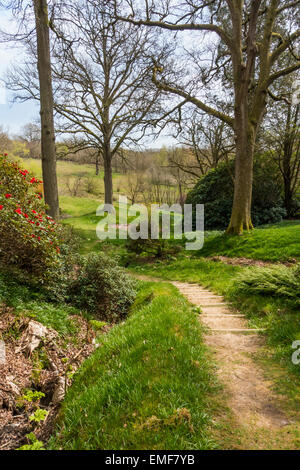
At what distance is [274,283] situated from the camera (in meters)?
4.81

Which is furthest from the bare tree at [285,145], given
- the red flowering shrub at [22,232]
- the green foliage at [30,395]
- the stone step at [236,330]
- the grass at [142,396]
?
the green foliage at [30,395]

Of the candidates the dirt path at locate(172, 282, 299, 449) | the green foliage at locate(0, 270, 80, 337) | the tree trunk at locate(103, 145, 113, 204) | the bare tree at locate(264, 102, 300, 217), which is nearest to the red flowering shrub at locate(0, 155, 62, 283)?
the green foliage at locate(0, 270, 80, 337)

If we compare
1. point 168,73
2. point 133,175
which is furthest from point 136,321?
point 133,175

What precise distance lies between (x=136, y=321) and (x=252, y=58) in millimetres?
11374

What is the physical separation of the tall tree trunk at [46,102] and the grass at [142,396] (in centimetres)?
617

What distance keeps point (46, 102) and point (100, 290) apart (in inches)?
247

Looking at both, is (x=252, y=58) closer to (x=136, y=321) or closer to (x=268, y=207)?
(x=268, y=207)

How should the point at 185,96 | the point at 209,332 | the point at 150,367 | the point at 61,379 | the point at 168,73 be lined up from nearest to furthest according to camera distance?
1. the point at 150,367
2. the point at 61,379
3. the point at 209,332
4. the point at 185,96
5. the point at 168,73

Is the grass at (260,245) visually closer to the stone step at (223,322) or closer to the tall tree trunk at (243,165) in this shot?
the tall tree trunk at (243,165)

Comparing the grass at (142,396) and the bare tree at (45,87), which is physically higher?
the bare tree at (45,87)

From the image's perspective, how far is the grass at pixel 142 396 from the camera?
5.98 ft

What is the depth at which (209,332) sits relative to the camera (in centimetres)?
379

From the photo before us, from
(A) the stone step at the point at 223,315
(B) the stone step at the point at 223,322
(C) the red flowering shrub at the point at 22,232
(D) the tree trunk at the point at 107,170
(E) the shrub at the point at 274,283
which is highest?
(D) the tree trunk at the point at 107,170
